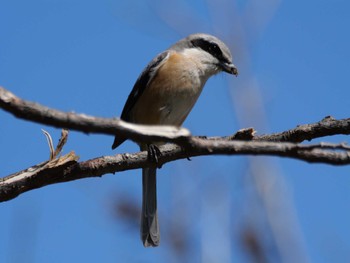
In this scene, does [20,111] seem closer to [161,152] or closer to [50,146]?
[50,146]

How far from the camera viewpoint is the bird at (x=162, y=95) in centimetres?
439

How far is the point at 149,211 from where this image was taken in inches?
174

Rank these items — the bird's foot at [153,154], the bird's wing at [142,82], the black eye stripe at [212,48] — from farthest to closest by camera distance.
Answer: the black eye stripe at [212,48] < the bird's wing at [142,82] < the bird's foot at [153,154]

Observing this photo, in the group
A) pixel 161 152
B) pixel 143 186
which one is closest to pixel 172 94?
pixel 143 186

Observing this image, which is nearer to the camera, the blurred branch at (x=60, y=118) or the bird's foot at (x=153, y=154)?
the blurred branch at (x=60, y=118)

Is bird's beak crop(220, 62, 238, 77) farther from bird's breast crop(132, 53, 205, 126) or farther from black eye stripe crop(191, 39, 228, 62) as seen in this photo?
bird's breast crop(132, 53, 205, 126)

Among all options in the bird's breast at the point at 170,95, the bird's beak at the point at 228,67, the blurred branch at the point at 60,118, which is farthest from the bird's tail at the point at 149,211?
the blurred branch at the point at 60,118

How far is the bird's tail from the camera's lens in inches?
168

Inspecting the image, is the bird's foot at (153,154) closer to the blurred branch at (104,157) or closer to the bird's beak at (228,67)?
the blurred branch at (104,157)

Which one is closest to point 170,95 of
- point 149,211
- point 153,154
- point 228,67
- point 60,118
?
point 228,67

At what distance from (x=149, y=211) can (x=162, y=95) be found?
2.90 ft

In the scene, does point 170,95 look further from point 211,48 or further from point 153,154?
point 153,154

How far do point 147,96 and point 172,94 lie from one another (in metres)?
0.20

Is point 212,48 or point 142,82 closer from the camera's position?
point 142,82
